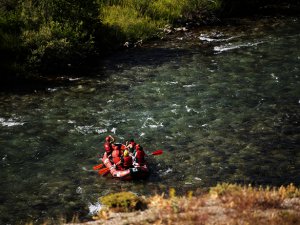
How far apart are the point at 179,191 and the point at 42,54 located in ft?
55.2

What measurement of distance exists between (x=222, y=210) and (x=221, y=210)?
31 mm

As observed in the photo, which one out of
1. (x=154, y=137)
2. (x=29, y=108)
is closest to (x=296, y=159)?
(x=154, y=137)

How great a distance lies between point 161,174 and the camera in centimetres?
2027

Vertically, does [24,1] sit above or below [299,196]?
above

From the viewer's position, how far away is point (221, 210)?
13688 millimetres

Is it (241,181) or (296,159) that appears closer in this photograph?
(241,181)

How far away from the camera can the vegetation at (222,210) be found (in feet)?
41.9

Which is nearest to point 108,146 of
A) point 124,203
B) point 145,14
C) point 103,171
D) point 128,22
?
point 103,171

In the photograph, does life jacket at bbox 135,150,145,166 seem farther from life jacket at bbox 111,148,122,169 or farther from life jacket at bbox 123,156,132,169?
life jacket at bbox 111,148,122,169

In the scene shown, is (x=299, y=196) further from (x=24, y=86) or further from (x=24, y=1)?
(x=24, y=1)

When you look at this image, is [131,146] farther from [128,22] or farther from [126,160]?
[128,22]

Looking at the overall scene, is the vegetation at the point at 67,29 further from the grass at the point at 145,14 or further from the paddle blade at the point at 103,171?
the paddle blade at the point at 103,171

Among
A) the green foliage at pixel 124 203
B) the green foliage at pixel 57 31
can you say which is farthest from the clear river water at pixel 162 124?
the green foliage at pixel 124 203

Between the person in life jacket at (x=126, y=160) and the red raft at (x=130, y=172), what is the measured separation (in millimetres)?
479
